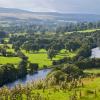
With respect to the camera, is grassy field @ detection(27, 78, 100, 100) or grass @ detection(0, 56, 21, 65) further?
grass @ detection(0, 56, 21, 65)

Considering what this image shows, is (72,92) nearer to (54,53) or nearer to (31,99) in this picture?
(31,99)

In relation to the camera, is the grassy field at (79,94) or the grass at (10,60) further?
the grass at (10,60)

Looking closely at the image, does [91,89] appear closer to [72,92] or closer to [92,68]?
[72,92]

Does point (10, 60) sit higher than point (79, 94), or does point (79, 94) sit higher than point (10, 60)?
point (79, 94)

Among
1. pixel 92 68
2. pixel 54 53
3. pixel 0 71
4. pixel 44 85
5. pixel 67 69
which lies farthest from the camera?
pixel 54 53

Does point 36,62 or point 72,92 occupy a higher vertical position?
point 72,92

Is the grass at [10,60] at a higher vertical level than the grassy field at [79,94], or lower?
lower

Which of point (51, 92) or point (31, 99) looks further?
point (51, 92)

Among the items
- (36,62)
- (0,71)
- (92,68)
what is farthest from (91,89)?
(36,62)

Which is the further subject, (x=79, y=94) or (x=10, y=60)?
(x=10, y=60)

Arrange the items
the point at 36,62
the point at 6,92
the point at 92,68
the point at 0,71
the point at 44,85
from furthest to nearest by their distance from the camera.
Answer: the point at 36,62, the point at 92,68, the point at 0,71, the point at 44,85, the point at 6,92

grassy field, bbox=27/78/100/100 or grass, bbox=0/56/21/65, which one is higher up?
grassy field, bbox=27/78/100/100
